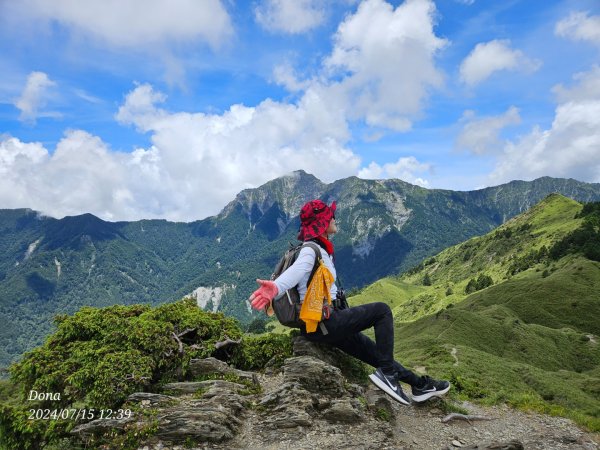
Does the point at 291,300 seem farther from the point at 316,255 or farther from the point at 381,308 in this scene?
the point at 381,308

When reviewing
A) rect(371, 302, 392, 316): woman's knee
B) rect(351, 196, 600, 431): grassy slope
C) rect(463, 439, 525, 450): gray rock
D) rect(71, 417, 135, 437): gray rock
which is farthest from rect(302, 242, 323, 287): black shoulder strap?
rect(351, 196, 600, 431): grassy slope

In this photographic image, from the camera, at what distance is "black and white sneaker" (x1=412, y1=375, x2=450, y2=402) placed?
Answer: 37.2 feet

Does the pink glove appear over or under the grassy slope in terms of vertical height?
over

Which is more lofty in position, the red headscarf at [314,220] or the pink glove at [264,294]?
the red headscarf at [314,220]

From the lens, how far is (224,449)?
8.79 m

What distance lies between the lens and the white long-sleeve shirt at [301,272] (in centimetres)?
945

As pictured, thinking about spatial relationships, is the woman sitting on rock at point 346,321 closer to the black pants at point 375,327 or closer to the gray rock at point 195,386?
the black pants at point 375,327

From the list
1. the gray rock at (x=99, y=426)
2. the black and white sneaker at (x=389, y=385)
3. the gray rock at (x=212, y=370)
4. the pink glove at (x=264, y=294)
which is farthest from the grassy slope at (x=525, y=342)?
the gray rock at (x=99, y=426)

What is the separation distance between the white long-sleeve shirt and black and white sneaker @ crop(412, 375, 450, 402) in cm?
427

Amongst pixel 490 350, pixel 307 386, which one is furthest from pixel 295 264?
pixel 490 350

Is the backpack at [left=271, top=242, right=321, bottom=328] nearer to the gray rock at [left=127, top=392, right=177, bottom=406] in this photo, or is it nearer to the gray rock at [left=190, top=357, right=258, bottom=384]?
the gray rock at [left=190, top=357, right=258, bottom=384]

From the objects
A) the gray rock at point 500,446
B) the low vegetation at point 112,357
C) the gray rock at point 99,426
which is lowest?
the gray rock at point 500,446

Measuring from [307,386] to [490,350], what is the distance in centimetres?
5644

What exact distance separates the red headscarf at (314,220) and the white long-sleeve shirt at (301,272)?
51 cm
